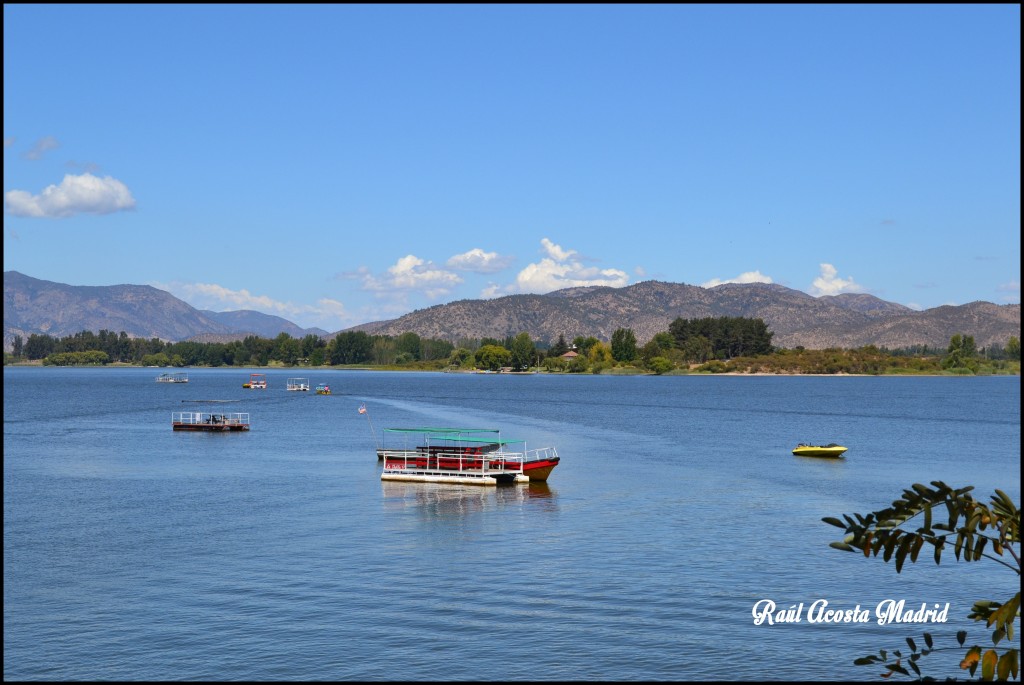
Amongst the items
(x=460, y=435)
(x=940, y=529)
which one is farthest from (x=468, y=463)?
(x=940, y=529)

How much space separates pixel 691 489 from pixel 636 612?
35.3 m

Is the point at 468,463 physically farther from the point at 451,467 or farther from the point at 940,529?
the point at 940,529

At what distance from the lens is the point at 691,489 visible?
7044 centimetres

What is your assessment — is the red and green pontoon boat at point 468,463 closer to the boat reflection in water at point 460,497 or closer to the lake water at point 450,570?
the boat reflection in water at point 460,497

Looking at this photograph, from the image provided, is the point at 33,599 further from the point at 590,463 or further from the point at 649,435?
the point at 649,435

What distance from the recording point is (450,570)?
4338 cm

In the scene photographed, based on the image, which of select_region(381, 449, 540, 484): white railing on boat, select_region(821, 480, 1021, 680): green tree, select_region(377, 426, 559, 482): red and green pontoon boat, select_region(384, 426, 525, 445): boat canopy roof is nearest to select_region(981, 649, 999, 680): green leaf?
select_region(821, 480, 1021, 680): green tree

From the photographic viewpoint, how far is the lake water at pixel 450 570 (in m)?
31.2

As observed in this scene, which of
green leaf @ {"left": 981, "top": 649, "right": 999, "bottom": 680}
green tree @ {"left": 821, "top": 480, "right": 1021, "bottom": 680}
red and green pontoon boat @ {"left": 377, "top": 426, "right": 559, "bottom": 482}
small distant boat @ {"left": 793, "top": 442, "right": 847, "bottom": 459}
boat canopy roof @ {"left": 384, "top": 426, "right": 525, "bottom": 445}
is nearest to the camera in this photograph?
green tree @ {"left": 821, "top": 480, "right": 1021, "bottom": 680}
